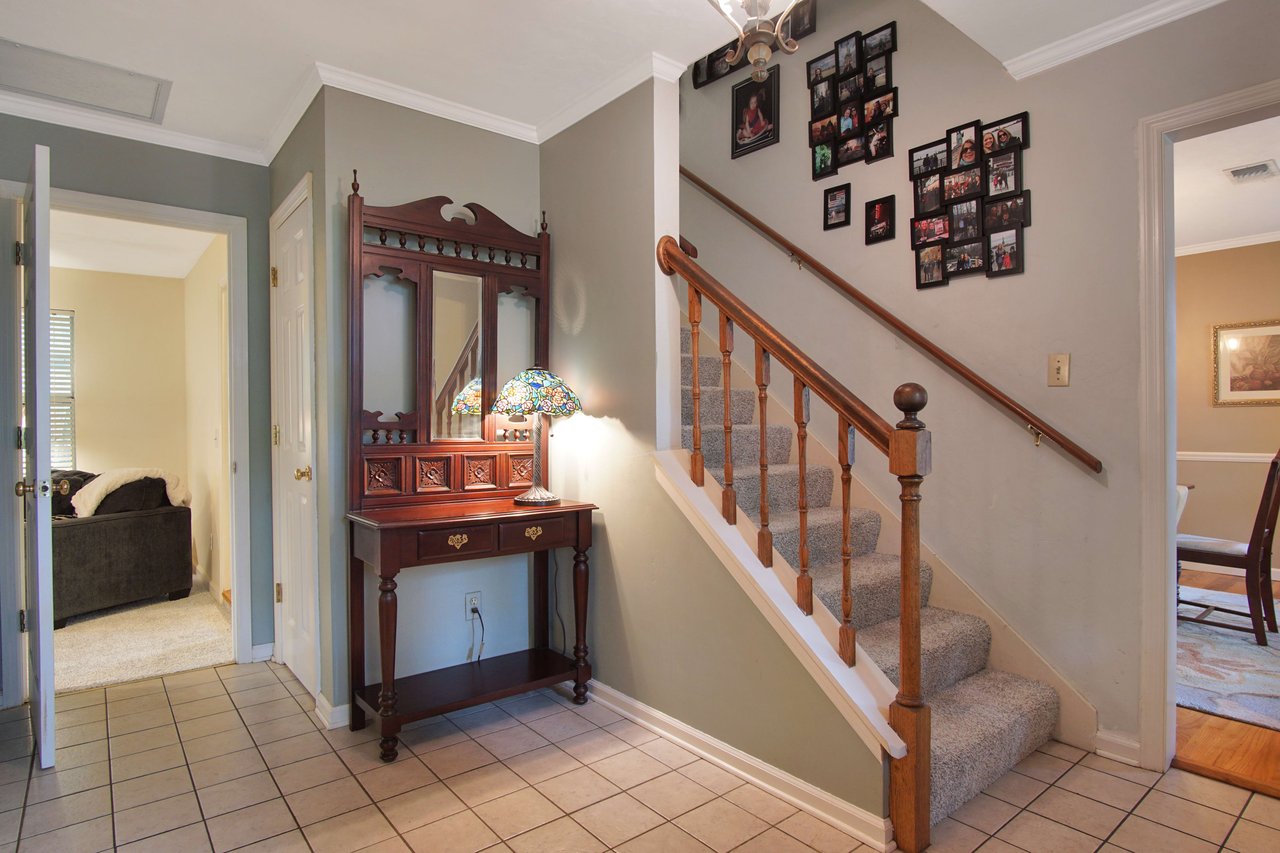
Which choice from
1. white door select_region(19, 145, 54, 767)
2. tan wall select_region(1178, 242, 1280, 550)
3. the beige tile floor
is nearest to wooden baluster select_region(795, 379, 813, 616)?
the beige tile floor

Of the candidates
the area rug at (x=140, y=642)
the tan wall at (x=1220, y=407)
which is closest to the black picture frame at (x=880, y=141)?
the area rug at (x=140, y=642)

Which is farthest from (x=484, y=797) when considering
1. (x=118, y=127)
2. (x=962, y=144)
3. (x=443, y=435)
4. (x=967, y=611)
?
(x=118, y=127)

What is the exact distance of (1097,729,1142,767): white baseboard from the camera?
223 cm

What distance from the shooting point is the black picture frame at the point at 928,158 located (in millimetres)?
2727

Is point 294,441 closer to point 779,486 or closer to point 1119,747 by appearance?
point 779,486

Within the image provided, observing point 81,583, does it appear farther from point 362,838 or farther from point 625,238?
point 625,238

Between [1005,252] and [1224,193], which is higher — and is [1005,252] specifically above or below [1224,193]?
below

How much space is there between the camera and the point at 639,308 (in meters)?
2.63

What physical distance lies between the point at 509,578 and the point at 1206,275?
226 inches

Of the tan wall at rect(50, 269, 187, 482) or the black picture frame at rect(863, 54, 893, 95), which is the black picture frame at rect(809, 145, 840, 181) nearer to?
the black picture frame at rect(863, 54, 893, 95)

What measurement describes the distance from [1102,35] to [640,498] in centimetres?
218

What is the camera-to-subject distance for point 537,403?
2.61m

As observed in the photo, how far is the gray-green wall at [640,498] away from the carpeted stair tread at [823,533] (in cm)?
35

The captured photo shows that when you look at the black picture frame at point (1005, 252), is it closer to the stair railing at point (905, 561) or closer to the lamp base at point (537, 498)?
the stair railing at point (905, 561)
